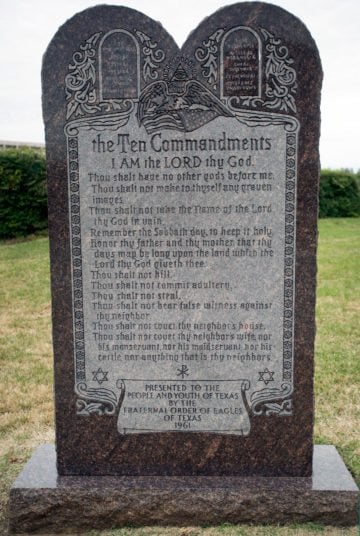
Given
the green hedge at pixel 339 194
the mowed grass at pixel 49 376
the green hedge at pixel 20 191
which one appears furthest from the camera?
the green hedge at pixel 339 194

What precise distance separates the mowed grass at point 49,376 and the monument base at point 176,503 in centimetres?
6

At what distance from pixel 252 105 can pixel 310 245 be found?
0.83 meters

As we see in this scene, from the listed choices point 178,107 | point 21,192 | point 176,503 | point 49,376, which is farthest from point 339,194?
point 176,503

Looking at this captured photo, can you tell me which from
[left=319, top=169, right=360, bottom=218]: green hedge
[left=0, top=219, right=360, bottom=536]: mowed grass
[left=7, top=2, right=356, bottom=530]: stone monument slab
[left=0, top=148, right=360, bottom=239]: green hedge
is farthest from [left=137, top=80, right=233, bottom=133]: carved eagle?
[left=319, top=169, right=360, bottom=218]: green hedge

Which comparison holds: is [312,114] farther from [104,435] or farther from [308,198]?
[104,435]

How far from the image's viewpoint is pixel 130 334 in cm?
335

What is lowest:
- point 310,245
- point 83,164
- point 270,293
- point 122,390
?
point 122,390

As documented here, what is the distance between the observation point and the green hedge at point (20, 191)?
50.2 feet

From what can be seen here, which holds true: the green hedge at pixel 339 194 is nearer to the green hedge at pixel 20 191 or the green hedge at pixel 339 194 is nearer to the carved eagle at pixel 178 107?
the green hedge at pixel 20 191

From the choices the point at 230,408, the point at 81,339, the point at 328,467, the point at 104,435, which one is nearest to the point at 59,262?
the point at 81,339

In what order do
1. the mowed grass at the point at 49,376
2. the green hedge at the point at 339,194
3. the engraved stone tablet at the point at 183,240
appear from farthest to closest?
the green hedge at the point at 339,194
the mowed grass at the point at 49,376
the engraved stone tablet at the point at 183,240

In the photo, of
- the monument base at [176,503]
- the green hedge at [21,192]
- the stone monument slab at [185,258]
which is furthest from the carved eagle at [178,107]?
the green hedge at [21,192]

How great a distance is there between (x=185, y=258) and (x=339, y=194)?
2256cm

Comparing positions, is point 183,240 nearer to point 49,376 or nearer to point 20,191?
point 49,376
